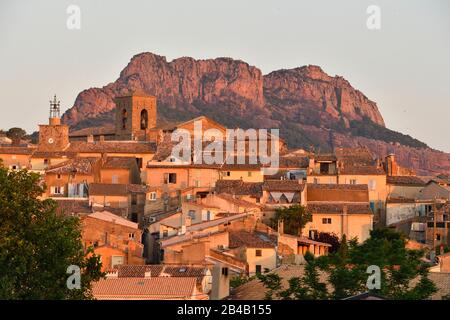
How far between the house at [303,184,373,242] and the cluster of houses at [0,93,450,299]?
5 cm

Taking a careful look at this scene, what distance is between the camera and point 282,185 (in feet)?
206

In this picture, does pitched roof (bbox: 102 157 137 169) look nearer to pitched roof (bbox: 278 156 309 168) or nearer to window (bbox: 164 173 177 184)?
window (bbox: 164 173 177 184)

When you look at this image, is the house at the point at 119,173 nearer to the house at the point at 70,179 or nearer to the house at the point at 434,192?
the house at the point at 70,179

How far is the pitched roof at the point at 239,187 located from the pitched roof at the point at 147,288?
23.7 m

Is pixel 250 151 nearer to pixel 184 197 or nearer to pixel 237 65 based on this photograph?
pixel 184 197

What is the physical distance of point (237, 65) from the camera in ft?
546

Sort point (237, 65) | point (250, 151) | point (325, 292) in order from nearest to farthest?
point (325, 292), point (250, 151), point (237, 65)

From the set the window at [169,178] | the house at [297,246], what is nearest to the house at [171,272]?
the house at [297,246]

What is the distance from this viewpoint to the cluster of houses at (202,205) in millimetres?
45312

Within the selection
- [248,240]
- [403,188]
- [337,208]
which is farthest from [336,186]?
[248,240]

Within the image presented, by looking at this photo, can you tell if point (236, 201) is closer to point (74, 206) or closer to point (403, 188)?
point (74, 206)
